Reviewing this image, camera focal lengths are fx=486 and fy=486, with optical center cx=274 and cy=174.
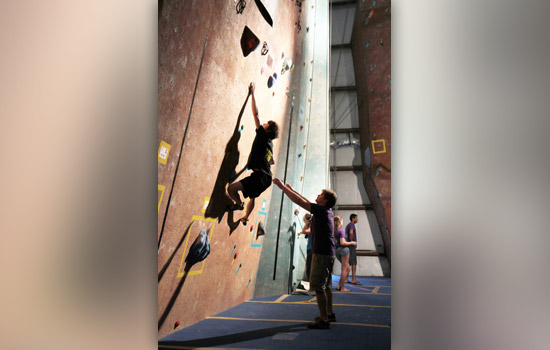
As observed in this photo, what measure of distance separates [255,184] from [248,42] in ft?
2.57

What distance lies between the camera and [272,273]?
2670 millimetres

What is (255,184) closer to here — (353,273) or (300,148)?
(300,148)

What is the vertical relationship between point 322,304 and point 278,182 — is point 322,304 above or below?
below

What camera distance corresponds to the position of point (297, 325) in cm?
252

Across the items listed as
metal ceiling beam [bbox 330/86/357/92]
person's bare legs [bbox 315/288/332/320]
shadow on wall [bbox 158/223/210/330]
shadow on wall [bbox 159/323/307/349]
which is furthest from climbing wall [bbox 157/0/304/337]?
person's bare legs [bbox 315/288/332/320]

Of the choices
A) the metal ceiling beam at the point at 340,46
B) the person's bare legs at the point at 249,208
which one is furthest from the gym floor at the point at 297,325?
the metal ceiling beam at the point at 340,46

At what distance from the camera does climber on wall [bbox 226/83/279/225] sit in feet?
8.63

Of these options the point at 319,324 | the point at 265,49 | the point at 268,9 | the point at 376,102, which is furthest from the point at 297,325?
the point at 268,9

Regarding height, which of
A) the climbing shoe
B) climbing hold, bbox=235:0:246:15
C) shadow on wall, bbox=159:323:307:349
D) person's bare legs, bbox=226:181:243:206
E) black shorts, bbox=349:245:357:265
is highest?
climbing hold, bbox=235:0:246:15

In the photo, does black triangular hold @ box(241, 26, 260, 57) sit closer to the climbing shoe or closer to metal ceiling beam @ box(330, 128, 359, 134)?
metal ceiling beam @ box(330, 128, 359, 134)

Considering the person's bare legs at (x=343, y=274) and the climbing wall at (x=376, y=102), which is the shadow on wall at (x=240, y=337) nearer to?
the person's bare legs at (x=343, y=274)

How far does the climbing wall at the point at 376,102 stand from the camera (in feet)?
8.15

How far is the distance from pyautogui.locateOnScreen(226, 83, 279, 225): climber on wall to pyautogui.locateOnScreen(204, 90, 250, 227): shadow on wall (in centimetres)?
4
